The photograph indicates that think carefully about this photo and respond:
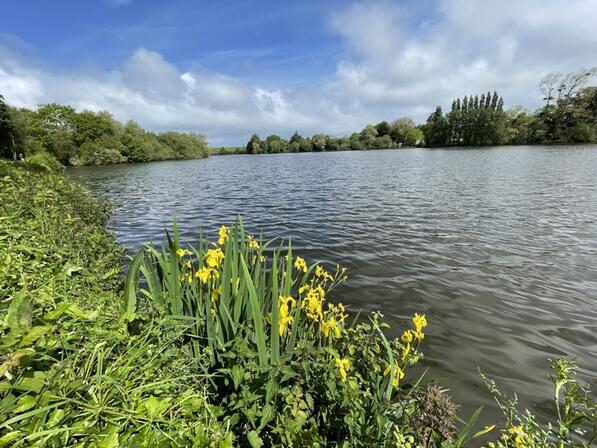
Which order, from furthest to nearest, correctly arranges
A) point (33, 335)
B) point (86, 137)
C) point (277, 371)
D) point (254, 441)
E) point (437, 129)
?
point (437, 129) < point (86, 137) < point (277, 371) < point (254, 441) < point (33, 335)

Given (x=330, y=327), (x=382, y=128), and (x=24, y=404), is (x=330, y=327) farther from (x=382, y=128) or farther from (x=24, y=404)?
(x=382, y=128)

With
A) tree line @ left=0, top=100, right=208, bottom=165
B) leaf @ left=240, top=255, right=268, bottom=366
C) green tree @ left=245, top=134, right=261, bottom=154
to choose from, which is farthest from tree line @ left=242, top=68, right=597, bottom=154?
leaf @ left=240, top=255, right=268, bottom=366

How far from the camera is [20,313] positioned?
1514 mm

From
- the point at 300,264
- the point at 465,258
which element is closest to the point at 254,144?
the point at 465,258

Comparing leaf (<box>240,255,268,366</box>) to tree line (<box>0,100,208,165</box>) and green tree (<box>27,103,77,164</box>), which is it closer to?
tree line (<box>0,100,208,165</box>)

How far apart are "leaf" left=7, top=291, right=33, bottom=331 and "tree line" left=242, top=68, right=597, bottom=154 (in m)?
101

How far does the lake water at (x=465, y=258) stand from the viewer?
4.31m

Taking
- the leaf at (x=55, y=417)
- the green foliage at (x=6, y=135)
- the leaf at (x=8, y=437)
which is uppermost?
the green foliage at (x=6, y=135)

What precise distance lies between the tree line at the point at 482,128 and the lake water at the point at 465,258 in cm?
8099

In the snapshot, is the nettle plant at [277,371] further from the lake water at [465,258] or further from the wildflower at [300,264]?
the lake water at [465,258]

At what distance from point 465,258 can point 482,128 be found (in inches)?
4187

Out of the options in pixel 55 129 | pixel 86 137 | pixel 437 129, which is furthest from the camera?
pixel 437 129

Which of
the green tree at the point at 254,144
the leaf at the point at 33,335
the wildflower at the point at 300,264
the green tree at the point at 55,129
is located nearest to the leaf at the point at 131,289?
the leaf at the point at 33,335

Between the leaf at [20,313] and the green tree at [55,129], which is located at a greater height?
the green tree at [55,129]
